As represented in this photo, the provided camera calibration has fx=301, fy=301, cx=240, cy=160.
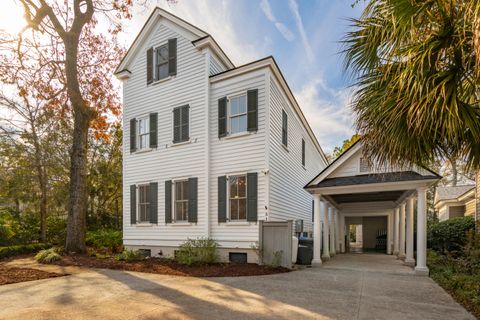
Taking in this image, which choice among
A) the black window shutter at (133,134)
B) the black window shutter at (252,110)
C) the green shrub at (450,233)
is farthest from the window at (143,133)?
the green shrub at (450,233)

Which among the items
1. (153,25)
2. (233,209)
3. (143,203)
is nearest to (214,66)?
(153,25)

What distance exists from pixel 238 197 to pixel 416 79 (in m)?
7.39

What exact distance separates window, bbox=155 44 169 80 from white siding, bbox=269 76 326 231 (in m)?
4.73

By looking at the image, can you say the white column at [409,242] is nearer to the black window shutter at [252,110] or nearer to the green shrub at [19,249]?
the black window shutter at [252,110]

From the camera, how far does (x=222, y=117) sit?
11.0 m

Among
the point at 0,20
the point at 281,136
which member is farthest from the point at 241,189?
the point at 0,20

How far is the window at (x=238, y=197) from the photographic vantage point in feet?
34.1

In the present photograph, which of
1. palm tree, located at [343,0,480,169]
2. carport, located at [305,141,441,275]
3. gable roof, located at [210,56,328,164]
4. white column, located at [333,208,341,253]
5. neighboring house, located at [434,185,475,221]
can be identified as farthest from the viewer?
neighboring house, located at [434,185,475,221]

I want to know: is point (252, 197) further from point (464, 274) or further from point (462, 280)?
point (464, 274)

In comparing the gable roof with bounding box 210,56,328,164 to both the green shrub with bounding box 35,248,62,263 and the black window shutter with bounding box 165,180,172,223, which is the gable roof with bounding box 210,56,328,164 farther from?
the green shrub with bounding box 35,248,62,263

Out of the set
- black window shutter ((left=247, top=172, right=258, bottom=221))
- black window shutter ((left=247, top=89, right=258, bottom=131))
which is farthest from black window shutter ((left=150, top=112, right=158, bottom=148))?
black window shutter ((left=247, top=172, right=258, bottom=221))

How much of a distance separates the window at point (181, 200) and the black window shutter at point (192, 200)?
320mm

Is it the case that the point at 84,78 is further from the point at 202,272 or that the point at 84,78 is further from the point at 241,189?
the point at 202,272

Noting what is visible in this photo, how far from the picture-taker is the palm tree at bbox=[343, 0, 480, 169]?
3830 mm
